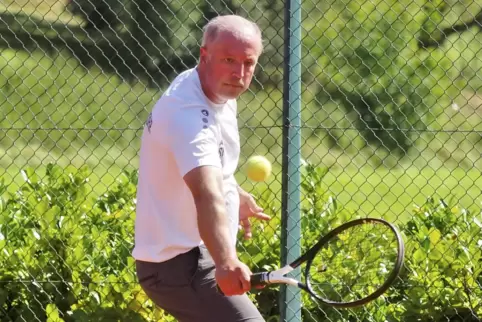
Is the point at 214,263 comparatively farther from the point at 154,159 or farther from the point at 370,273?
the point at 370,273

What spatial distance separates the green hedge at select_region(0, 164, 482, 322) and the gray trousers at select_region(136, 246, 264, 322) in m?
1.58

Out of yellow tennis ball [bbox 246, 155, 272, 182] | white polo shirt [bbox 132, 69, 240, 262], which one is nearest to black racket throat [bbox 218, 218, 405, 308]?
white polo shirt [bbox 132, 69, 240, 262]

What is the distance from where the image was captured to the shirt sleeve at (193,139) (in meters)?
3.36

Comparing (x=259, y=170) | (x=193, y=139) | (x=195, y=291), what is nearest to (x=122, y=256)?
(x=259, y=170)

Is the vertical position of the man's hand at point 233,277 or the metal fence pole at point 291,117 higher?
the metal fence pole at point 291,117

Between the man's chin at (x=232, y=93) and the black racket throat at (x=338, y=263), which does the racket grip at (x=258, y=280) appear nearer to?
the black racket throat at (x=338, y=263)

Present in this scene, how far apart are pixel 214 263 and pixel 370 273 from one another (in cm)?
172

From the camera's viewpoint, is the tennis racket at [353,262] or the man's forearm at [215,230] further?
the tennis racket at [353,262]

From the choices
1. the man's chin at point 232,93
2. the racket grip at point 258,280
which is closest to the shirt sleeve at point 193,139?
the man's chin at point 232,93

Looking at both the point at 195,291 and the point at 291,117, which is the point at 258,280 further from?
the point at 291,117

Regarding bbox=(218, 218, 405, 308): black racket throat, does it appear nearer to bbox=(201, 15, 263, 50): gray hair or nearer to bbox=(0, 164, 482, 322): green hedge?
bbox=(0, 164, 482, 322): green hedge

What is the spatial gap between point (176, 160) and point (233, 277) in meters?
0.45

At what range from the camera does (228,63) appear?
11.6ft

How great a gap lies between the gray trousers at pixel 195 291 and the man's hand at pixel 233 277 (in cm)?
28
